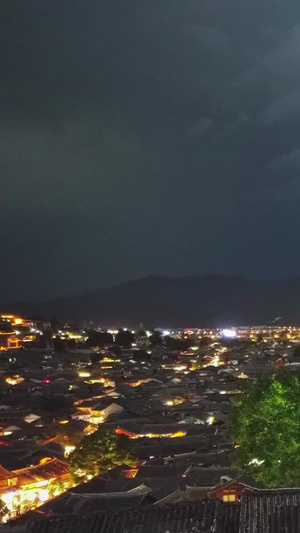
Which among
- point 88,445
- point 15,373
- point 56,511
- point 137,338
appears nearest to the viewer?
point 56,511

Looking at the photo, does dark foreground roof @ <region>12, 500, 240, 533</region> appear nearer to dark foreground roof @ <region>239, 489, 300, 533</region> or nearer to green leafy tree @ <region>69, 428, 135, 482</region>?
dark foreground roof @ <region>239, 489, 300, 533</region>

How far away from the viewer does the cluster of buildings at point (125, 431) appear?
12.3 metres

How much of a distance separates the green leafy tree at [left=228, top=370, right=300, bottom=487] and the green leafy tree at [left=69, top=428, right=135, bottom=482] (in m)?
6.95

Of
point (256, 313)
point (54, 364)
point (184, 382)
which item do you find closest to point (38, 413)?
point (184, 382)

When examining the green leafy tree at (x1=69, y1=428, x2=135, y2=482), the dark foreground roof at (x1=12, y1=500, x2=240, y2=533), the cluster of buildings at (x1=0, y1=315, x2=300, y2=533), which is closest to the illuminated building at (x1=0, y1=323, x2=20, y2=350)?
the cluster of buildings at (x1=0, y1=315, x2=300, y2=533)

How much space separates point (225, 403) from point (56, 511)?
1581 centimetres

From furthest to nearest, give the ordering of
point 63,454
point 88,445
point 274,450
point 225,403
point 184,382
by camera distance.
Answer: point 184,382
point 225,403
point 63,454
point 88,445
point 274,450

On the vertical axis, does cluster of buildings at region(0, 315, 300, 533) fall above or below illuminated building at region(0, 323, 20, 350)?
below

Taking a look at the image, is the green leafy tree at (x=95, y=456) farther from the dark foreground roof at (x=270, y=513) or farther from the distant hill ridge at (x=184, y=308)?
the distant hill ridge at (x=184, y=308)

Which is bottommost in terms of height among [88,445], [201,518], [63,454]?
[63,454]

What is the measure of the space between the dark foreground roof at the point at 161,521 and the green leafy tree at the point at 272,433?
215cm

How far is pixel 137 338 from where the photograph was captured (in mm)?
69625

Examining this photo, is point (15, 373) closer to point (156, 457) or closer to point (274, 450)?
point (156, 457)

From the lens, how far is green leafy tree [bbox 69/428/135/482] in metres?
15.6
